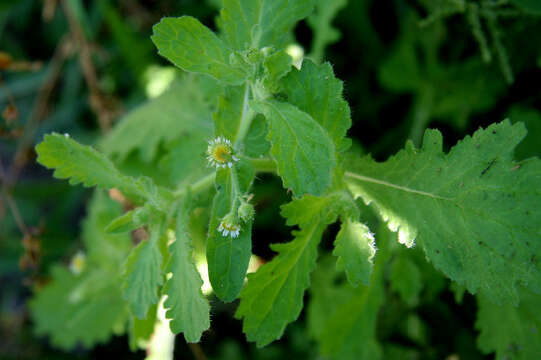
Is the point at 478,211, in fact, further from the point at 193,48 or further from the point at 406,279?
the point at 193,48

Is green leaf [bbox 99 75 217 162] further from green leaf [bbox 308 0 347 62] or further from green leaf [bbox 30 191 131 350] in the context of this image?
green leaf [bbox 308 0 347 62]

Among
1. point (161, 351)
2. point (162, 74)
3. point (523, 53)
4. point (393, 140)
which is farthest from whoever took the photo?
point (162, 74)

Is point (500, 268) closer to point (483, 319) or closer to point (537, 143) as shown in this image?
point (483, 319)

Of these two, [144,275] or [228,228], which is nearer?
[228,228]

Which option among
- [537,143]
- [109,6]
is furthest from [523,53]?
[109,6]

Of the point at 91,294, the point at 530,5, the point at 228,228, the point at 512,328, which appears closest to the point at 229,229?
the point at 228,228

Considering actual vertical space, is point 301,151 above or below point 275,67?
below
